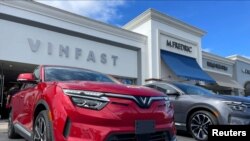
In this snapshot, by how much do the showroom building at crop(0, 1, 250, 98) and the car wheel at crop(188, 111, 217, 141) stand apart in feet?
18.3

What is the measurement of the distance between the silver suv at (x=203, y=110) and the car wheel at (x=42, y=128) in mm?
3730

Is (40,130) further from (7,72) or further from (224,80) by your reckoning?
(224,80)

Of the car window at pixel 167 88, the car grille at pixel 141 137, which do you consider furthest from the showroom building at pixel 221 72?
the car grille at pixel 141 137

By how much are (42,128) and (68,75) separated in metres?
1.19

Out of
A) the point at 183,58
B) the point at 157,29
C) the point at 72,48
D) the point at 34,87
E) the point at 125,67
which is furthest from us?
the point at 183,58

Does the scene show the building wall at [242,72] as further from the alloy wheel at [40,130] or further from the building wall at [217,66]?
the alloy wheel at [40,130]

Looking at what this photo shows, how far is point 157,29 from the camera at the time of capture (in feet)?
67.7

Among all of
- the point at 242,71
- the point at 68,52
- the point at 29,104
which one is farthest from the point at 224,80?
the point at 29,104

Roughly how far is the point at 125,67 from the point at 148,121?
50.5ft

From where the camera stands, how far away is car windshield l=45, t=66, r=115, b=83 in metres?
4.57

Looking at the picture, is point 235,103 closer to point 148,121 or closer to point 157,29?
point 148,121

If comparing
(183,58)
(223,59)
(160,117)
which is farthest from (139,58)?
(160,117)

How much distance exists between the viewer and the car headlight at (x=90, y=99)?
10.7 feet

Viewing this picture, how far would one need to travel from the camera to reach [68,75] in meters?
4.74
